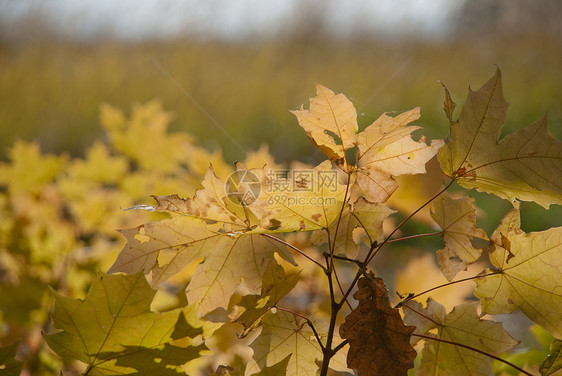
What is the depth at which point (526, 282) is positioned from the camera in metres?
0.38

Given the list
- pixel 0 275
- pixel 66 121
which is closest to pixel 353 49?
pixel 66 121

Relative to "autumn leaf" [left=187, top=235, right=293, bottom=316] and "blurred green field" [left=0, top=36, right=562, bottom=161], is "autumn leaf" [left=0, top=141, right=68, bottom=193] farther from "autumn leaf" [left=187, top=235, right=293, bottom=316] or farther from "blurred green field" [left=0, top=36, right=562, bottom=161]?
"blurred green field" [left=0, top=36, right=562, bottom=161]

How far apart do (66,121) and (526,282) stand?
4559 mm

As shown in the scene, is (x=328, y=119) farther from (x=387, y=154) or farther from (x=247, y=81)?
(x=247, y=81)

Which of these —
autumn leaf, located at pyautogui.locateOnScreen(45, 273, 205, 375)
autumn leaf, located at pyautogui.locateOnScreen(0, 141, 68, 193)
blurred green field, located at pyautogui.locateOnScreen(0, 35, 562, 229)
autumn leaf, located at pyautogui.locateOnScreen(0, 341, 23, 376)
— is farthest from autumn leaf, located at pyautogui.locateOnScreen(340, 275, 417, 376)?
blurred green field, located at pyautogui.locateOnScreen(0, 35, 562, 229)

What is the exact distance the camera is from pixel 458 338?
16.3 inches

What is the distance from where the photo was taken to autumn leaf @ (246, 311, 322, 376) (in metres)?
0.41

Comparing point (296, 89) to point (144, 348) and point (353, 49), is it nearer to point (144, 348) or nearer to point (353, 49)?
point (353, 49)

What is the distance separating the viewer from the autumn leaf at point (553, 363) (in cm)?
40

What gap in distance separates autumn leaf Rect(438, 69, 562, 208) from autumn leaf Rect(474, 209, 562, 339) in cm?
2

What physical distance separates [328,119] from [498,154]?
14cm

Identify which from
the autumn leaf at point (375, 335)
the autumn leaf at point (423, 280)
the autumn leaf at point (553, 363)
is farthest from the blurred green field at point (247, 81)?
the autumn leaf at point (375, 335)

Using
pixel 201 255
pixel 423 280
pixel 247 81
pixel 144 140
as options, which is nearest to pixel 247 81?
pixel 247 81

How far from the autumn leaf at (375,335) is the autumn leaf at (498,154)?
0.41ft
